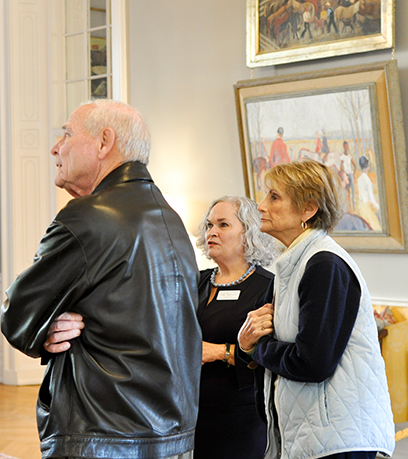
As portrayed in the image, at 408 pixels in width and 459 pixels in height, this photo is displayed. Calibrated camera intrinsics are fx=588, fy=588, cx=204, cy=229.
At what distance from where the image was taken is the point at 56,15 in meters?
7.62

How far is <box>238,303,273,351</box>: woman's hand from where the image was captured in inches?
A: 84.9

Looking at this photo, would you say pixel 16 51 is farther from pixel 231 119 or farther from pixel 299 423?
pixel 299 423

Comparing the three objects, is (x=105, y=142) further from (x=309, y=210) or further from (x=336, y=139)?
(x=336, y=139)

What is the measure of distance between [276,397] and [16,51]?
6603mm

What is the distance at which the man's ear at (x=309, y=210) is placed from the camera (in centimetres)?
216

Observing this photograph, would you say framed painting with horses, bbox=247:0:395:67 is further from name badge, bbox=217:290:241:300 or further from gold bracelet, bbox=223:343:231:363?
gold bracelet, bbox=223:343:231:363

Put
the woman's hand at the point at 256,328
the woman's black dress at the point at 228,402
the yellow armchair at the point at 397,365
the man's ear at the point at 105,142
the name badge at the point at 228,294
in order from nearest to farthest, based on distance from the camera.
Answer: the man's ear at the point at 105,142
the woman's hand at the point at 256,328
the woman's black dress at the point at 228,402
the name badge at the point at 228,294
the yellow armchair at the point at 397,365

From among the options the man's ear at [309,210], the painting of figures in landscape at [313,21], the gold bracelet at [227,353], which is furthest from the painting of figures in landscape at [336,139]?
the man's ear at [309,210]

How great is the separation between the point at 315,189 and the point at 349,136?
8.73 ft

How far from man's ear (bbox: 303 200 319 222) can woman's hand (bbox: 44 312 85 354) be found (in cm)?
95

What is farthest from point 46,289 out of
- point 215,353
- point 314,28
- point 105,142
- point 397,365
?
point 314,28

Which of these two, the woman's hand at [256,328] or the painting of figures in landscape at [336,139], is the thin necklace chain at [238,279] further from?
the painting of figures in landscape at [336,139]

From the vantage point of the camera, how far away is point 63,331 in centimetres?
158

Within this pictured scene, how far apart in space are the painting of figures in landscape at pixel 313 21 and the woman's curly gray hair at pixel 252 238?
2.14 metres
